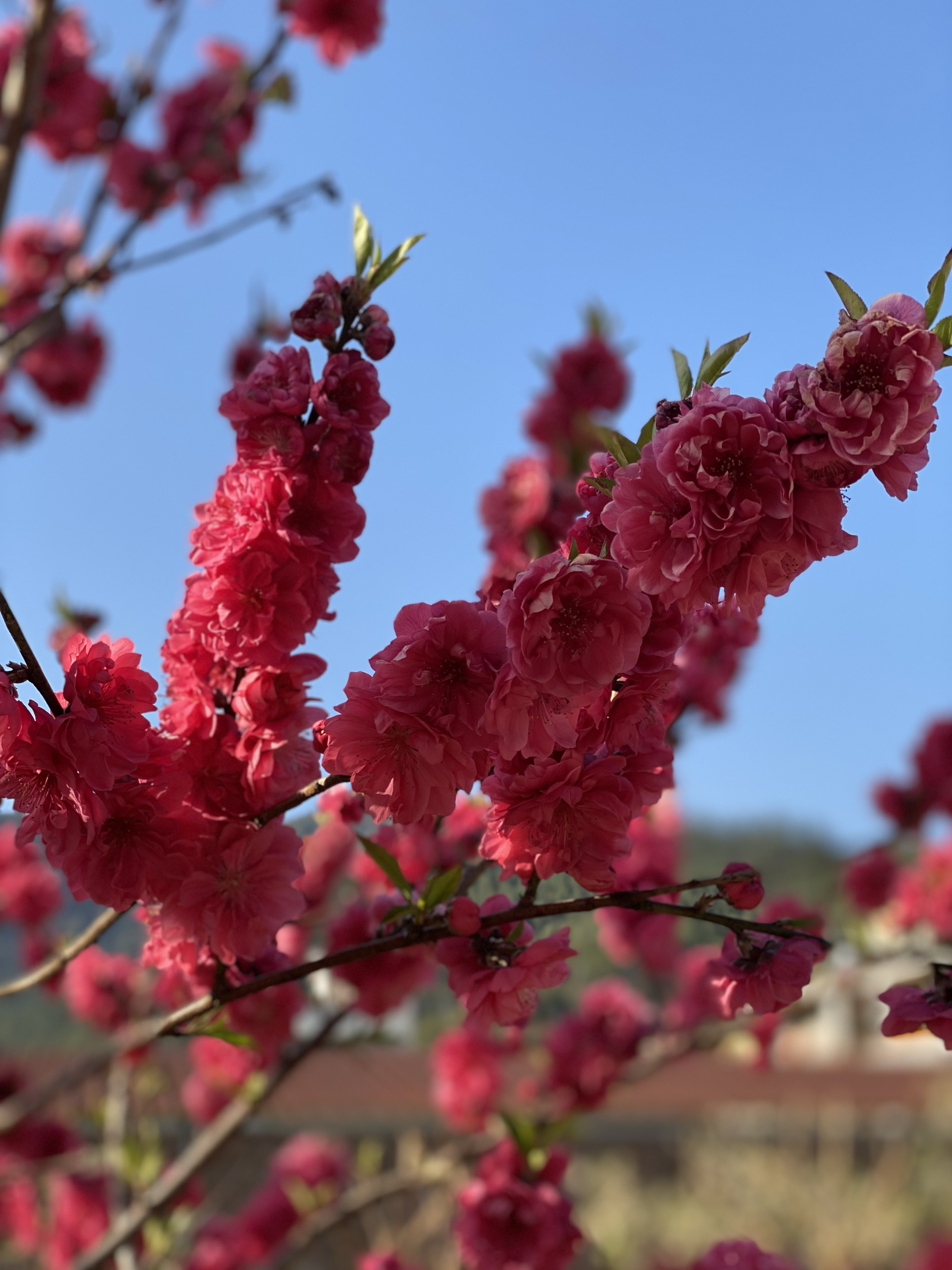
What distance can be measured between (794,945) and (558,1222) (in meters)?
0.98

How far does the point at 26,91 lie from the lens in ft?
7.47

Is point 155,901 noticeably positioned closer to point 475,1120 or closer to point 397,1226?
point 475,1120

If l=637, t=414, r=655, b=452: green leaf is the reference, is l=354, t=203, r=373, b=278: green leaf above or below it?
above

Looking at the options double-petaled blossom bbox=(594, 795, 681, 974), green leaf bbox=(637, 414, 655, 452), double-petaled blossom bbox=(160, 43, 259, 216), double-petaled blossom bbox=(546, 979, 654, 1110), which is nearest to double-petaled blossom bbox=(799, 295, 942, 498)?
green leaf bbox=(637, 414, 655, 452)

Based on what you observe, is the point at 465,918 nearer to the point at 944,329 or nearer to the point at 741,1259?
the point at 944,329

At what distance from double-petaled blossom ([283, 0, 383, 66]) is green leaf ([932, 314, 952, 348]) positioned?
114 inches

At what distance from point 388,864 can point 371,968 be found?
1033 millimetres

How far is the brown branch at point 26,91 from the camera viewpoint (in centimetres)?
228

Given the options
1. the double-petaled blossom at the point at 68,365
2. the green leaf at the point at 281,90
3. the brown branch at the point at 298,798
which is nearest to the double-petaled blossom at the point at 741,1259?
the brown branch at the point at 298,798

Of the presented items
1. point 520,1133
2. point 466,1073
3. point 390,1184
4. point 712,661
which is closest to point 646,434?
point 520,1133

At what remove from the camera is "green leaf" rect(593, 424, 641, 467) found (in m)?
0.99

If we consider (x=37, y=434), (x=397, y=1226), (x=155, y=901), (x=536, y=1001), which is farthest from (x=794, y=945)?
(x=397, y=1226)

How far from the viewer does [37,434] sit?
4.14 metres

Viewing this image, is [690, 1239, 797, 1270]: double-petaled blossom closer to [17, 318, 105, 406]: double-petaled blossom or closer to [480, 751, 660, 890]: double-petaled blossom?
[480, 751, 660, 890]: double-petaled blossom
